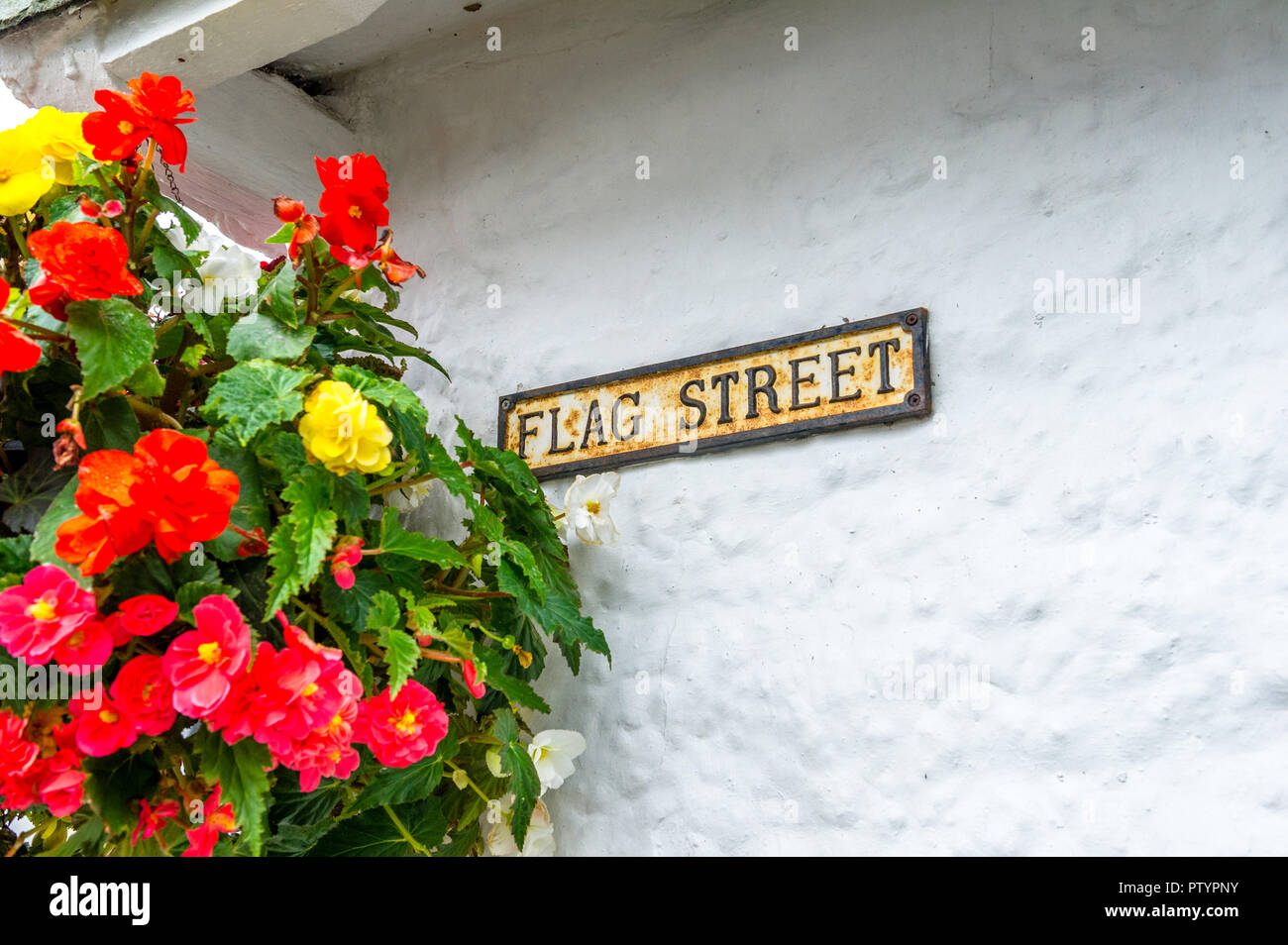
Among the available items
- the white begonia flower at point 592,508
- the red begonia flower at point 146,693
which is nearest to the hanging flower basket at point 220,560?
the red begonia flower at point 146,693

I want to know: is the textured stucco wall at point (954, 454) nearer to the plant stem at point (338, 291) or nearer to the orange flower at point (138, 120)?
the plant stem at point (338, 291)

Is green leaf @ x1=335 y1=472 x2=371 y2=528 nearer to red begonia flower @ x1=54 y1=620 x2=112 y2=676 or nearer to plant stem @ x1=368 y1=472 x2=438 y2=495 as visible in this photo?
plant stem @ x1=368 y1=472 x2=438 y2=495

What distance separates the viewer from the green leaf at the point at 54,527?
1283 millimetres

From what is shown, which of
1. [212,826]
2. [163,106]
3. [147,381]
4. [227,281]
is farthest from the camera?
[227,281]

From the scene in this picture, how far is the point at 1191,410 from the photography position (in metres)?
1.65

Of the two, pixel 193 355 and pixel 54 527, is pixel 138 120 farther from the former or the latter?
pixel 54 527

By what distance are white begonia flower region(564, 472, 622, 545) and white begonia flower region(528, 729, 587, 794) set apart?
1.07 feet

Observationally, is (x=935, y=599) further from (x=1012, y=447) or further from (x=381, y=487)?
(x=381, y=487)

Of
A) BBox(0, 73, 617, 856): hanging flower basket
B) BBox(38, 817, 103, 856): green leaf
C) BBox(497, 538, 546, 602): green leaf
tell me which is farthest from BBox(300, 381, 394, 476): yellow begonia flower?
BBox(38, 817, 103, 856): green leaf

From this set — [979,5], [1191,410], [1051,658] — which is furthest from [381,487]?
[979,5]

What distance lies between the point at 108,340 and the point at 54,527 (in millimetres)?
238

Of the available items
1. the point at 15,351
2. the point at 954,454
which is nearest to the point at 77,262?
the point at 15,351

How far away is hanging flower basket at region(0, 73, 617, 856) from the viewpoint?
129 centimetres

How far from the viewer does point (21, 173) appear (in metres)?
1.56
